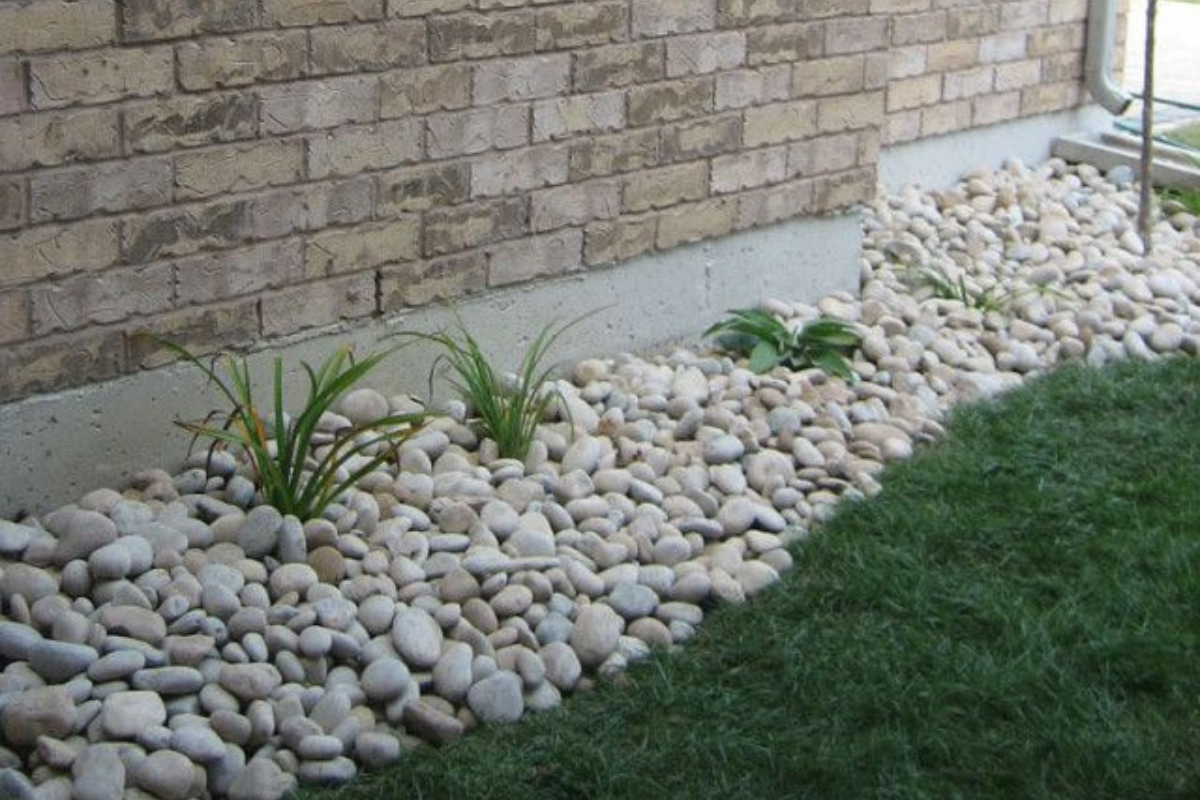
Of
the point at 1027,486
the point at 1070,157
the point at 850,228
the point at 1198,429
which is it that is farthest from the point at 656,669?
the point at 1070,157

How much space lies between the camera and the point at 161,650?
3588 millimetres

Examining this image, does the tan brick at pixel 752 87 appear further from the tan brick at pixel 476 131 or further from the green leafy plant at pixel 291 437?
the green leafy plant at pixel 291 437

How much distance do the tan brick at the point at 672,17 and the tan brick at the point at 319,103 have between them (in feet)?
2.72

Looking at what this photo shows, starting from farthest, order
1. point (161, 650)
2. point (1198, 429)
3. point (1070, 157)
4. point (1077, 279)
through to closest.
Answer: point (1070, 157) → point (1077, 279) → point (1198, 429) → point (161, 650)

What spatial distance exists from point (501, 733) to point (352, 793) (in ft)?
1.03

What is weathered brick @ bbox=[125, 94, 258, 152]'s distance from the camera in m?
4.04

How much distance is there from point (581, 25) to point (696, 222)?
0.67 metres

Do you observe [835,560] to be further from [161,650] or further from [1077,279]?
[1077,279]

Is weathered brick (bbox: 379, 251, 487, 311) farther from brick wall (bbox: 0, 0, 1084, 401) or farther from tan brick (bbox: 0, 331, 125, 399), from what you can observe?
tan brick (bbox: 0, 331, 125, 399)

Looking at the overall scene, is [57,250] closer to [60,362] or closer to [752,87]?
[60,362]

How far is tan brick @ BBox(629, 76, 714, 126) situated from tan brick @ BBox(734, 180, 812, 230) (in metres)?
0.31

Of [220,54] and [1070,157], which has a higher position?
[220,54]

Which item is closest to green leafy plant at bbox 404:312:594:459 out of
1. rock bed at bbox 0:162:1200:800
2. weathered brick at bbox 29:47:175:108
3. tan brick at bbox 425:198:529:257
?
rock bed at bbox 0:162:1200:800

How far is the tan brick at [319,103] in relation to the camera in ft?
14.0
